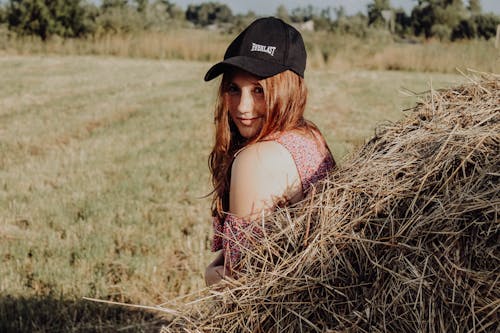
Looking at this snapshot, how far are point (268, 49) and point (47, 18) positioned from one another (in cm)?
2826

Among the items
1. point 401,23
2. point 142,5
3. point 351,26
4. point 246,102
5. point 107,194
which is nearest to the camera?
point 246,102

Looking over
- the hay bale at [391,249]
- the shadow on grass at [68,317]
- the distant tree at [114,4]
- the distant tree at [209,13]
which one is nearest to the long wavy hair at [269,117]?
the hay bale at [391,249]

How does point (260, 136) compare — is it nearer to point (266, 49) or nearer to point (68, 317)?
point (266, 49)

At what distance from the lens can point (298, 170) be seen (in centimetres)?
223

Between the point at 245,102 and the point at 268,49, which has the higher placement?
the point at 268,49

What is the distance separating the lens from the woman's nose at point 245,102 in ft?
8.00

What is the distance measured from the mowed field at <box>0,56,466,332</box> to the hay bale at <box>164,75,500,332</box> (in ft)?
1.23

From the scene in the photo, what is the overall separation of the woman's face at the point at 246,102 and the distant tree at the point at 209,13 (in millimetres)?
100482

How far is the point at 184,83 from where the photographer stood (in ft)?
53.7

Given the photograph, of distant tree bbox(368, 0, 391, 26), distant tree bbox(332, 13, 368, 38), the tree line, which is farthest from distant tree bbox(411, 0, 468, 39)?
distant tree bbox(332, 13, 368, 38)

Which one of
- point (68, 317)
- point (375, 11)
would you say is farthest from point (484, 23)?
point (68, 317)

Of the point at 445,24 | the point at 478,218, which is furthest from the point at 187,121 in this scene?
the point at 445,24

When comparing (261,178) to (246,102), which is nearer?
(261,178)

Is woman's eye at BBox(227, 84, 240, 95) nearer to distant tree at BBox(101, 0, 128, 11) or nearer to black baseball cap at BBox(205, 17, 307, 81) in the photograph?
black baseball cap at BBox(205, 17, 307, 81)
